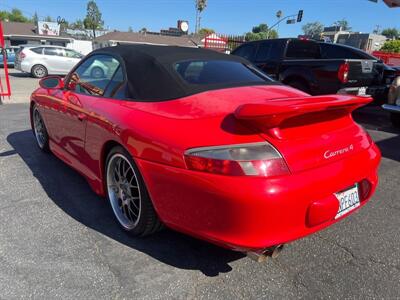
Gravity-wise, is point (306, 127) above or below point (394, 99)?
above

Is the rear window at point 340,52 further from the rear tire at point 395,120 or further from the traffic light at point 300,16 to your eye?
the traffic light at point 300,16

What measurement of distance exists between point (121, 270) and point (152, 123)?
98cm

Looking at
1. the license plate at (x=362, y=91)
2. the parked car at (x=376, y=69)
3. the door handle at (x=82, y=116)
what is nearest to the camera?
the door handle at (x=82, y=116)

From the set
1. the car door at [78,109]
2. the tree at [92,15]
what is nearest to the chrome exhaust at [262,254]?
the car door at [78,109]

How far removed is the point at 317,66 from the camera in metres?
6.90

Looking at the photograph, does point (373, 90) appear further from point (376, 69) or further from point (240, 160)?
point (240, 160)

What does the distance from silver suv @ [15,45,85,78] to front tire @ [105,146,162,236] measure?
15634mm

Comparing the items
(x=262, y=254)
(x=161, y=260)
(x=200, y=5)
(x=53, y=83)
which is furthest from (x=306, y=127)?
(x=200, y=5)

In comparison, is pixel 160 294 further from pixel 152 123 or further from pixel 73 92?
pixel 73 92

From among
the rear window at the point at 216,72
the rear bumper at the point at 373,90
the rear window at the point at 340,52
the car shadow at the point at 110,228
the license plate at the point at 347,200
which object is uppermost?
the rear window at the point at 340,52

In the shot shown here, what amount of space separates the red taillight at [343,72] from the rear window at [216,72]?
4.00 meters

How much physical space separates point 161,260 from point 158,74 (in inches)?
52.8

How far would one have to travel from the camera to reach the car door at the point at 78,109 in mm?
2961

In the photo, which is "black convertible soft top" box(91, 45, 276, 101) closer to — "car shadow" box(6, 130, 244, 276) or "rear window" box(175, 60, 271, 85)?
"rear window" box(175, 60, 271, 85)
